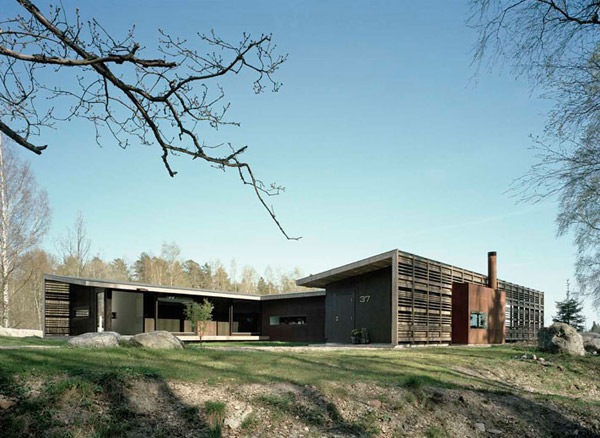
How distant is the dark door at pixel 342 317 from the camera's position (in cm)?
2647

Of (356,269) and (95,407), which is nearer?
(95,407)

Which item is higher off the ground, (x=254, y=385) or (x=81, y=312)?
(x=254, y=385)

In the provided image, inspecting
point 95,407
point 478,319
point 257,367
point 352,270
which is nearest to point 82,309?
point 352,270

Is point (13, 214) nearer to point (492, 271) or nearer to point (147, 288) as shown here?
point (147, 288)

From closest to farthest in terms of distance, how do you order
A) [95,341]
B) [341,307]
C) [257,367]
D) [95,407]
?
[95,407] → [257,367] → [95,341] → [341,307]

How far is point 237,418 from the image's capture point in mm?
7508

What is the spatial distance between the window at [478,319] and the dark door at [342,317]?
5927 mm

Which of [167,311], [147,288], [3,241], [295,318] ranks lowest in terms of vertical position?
[295,318]

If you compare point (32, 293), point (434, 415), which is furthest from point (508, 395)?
point (32, 293)

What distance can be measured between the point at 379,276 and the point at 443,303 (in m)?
3.96

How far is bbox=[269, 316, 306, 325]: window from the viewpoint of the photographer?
31844 millimetres

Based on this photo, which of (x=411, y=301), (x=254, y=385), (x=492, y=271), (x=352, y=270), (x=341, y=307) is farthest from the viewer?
(x=492, y=271)

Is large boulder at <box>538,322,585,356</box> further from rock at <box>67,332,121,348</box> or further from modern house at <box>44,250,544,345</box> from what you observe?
rock at <box>67,332,121,348</box>

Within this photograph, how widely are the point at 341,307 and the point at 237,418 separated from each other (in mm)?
20046
